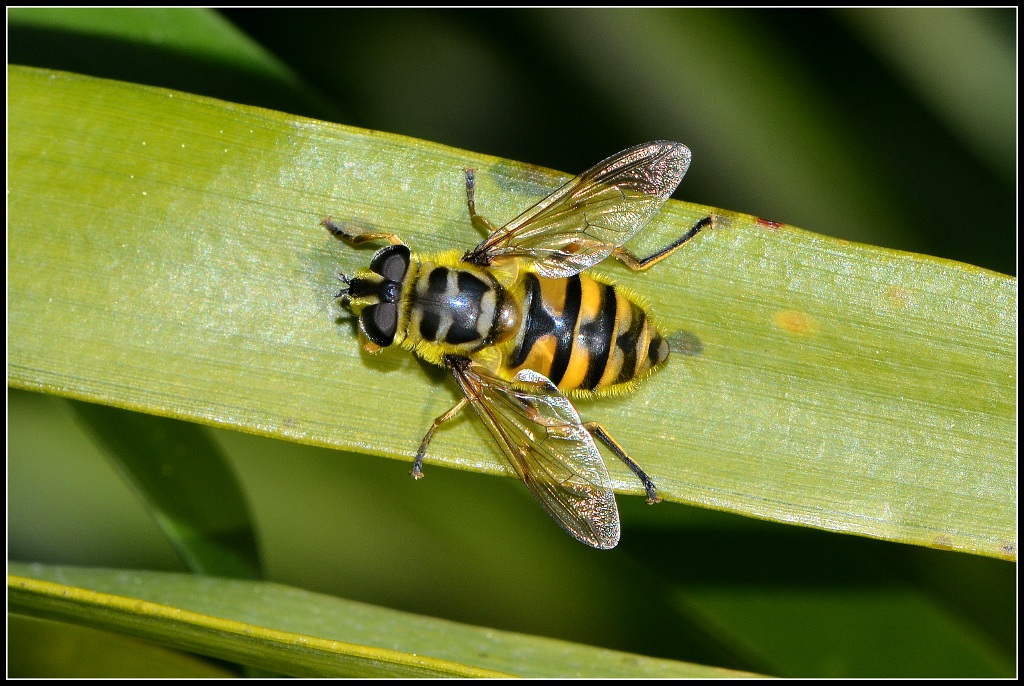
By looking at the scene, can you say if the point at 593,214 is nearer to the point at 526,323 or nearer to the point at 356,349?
the point at 526,323

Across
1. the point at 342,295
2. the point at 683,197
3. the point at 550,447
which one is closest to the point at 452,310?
the point at 342,295

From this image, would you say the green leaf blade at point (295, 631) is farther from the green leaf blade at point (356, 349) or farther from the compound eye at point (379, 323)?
the compound eye at point (379, 323)

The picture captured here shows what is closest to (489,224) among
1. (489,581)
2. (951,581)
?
(489,581)

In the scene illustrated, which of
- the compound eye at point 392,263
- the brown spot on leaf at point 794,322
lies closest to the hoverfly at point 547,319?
the compound eye at point 392,263

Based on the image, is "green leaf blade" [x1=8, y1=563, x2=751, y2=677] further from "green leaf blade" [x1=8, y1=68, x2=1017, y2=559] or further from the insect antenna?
the insect antenna

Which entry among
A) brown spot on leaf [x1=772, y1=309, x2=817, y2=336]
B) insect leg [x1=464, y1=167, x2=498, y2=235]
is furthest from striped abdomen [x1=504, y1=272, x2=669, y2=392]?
brown spot on leaf [x1=772, y1=309, x2=817, y2=336]

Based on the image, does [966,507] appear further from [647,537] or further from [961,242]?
[961,242]
